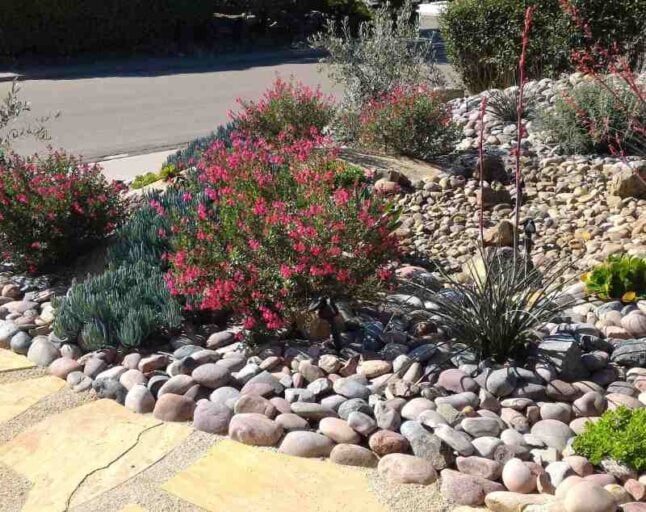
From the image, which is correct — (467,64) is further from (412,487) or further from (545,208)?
(412,487)

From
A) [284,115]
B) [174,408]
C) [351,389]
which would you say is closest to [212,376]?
[174,408]

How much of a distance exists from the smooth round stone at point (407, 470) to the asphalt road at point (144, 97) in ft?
25.1

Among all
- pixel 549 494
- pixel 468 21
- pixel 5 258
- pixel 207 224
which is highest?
pixel 468 21

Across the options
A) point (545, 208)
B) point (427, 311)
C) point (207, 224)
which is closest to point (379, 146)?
point (545, 208)

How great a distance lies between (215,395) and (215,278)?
2.80ft

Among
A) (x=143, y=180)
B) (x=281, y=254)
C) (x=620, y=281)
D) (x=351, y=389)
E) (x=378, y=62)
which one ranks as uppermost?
(x=378, y=62)

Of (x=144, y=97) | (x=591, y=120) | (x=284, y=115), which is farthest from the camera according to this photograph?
(x=144, y=97)

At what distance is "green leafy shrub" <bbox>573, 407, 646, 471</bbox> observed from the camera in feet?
10.8

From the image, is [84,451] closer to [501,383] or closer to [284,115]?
[501,383]

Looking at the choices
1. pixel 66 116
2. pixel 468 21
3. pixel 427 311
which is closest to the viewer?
pixel 427 311

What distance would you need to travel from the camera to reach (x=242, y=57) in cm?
2055

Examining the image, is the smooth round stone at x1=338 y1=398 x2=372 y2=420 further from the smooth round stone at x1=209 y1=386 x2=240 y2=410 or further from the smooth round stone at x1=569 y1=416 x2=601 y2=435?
the smooth round stone at x1=569 y1=416 x2=601 y2=435

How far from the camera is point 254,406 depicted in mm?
3840

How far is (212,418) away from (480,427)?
3.80 ft
